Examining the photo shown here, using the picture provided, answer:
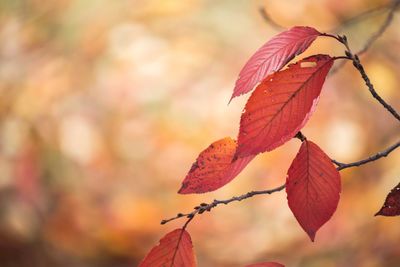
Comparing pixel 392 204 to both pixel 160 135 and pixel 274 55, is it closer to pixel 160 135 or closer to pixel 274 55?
pixel 274 55

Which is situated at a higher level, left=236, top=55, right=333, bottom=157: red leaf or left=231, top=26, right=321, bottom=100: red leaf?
left=231, top=26, right=321, bottom=100: red leaf

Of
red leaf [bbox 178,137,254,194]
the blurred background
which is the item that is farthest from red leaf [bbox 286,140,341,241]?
the blurred background

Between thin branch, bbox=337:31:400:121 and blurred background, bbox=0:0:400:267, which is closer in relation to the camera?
thin branch, bbox=337:31:400:121

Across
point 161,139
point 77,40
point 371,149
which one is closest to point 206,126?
point 161,139

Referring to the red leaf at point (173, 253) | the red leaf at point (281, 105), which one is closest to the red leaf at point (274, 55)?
the red leaf at point (281, 105)

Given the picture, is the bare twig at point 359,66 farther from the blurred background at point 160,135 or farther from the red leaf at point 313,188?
the blurred background at point 160,135

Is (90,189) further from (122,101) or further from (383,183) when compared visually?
(383,183)

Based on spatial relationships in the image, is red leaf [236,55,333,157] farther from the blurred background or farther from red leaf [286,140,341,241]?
the blurred background
